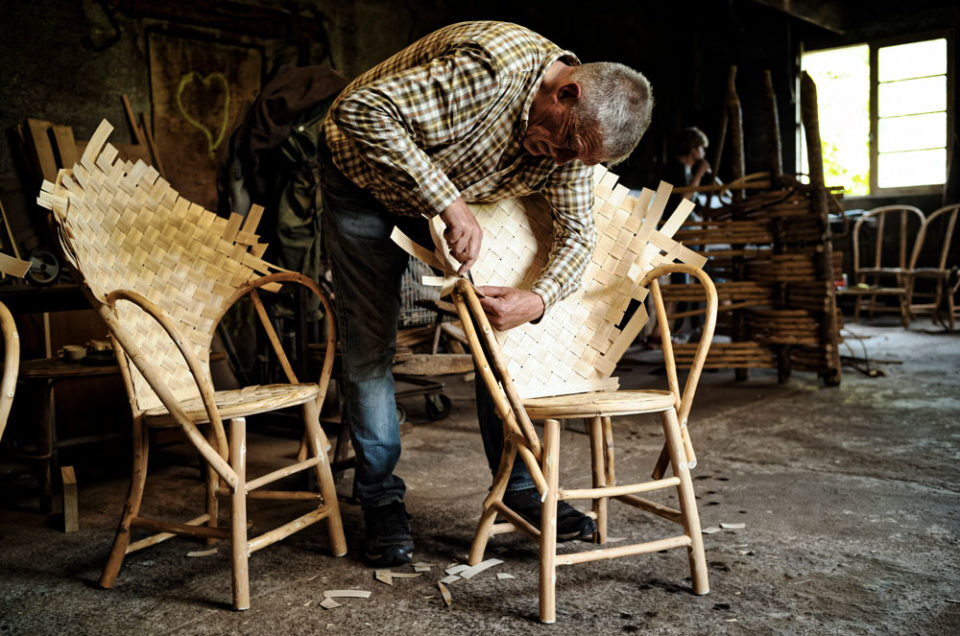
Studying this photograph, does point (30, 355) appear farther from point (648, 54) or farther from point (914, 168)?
point (914, 168)

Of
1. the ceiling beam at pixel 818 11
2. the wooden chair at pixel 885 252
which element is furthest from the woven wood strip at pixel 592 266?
the ceiling beam at pixel 818 11

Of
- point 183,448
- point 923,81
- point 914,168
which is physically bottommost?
point 183,448

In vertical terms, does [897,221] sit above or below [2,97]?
below

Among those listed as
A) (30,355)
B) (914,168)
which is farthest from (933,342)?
(30,355)

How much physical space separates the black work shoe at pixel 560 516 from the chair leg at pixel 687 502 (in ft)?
1.17

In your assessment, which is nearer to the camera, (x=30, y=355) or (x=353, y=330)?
(x=353, y=330)

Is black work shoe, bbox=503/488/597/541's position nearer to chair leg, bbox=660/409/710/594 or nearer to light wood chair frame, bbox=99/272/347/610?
chair leg, bbox=660/409/710/594

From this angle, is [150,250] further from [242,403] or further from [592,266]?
[592,266]

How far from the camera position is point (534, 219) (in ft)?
6.81

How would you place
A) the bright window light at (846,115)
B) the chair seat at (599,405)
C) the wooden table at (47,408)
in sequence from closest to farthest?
1. the chair seat at (599,405)
2. the wooden table at (47,408)
3. the bright window light at (846,115)

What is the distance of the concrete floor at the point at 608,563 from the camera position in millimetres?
1666

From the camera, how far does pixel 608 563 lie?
197cm

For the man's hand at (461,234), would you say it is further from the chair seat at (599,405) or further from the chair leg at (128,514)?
the chair leg at (128,514)

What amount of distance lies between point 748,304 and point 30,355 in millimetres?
3751
